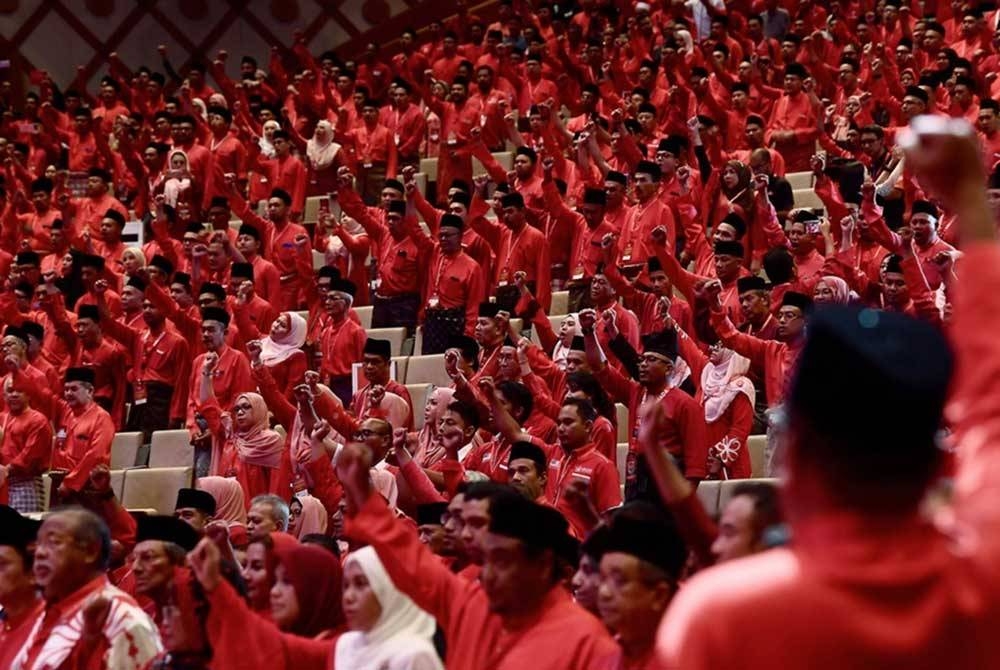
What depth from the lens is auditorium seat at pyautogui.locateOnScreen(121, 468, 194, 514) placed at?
8.66m

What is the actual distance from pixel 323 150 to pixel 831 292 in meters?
6.30

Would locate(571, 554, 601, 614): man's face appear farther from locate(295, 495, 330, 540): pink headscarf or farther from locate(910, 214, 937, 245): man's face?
locate(910, 214, 937, 245): man's face

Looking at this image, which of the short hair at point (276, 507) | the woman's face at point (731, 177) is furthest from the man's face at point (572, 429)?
the woman's face at point (731, 177)

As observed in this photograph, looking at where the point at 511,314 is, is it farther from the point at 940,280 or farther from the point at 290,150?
the point at 290,150

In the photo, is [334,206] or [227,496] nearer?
[227,496]

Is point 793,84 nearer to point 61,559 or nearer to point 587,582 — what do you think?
point 61,559

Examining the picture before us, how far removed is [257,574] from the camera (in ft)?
13.9

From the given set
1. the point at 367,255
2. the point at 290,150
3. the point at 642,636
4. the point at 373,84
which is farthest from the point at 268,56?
the point at 642,636

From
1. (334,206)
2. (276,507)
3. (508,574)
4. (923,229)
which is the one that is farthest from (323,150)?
(508,574)

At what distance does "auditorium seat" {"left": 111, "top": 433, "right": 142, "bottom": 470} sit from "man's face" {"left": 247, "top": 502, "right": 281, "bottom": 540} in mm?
3645

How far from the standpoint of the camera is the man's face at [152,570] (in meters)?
4.23

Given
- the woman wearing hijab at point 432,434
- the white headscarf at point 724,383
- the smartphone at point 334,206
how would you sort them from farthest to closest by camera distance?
1. the smartphone at point 334,206
2. the woman wearing hijab at point 432,434
3. the white headscarf at point 724,383

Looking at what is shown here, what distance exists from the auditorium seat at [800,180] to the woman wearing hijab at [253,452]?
411cm

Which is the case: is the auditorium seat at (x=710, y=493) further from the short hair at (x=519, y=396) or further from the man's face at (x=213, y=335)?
the man's face at (x=213, y=335)
